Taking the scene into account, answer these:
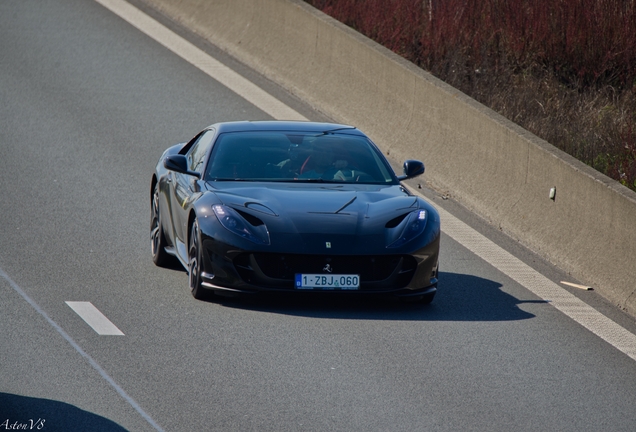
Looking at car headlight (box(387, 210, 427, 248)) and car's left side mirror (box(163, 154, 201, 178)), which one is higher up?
car's left side mirror (box(163, 154, 201, 178))

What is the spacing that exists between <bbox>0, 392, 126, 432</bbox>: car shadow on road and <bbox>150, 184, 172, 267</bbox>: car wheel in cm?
421

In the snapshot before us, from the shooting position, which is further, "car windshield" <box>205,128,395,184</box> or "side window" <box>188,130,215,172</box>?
"side window" <box>188,130,215,172</box>

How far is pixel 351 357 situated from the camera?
8641 millimetres

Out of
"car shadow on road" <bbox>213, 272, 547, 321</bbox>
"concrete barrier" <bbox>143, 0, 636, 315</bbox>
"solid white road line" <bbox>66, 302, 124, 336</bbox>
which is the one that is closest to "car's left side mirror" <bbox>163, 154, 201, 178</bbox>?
"car shadow on road" <bbox>213, 272, 547, 321</bbox>

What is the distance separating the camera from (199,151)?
1146 centimetres

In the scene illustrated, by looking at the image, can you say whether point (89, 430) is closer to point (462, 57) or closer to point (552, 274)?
point (552, 274)

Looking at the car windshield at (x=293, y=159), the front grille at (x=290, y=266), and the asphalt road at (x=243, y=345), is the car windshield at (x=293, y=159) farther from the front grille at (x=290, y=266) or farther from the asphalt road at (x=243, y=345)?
the front grille at (x=290, y=266)

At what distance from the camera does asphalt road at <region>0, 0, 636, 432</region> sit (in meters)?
7.30

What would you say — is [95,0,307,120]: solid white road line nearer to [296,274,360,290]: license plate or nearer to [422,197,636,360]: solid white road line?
[422,197,636,360]: solid white road line

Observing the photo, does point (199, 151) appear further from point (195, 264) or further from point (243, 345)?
point (243, 345)

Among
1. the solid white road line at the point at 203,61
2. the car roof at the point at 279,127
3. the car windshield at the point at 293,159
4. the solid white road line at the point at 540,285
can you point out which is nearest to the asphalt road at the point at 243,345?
the solid white road line at the point at 540,285

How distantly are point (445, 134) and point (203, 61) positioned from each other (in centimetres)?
633

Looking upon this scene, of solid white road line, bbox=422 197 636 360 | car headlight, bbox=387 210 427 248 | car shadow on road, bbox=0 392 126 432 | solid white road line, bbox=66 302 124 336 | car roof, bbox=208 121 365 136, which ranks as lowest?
solid white road line, bbox=422 197 636 360

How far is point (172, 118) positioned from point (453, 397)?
10.3 meters
